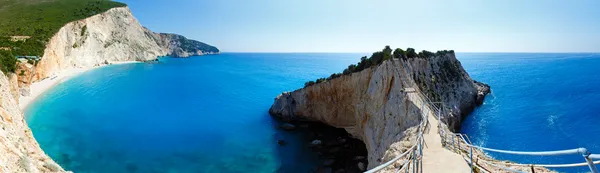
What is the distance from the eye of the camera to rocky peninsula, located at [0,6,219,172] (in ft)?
38.9

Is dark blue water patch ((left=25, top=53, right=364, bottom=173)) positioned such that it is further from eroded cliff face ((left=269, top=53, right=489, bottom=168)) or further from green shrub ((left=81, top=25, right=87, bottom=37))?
green shrub ((left=81, top=25, right=87, bottom=37))

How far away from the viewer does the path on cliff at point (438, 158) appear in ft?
37.0

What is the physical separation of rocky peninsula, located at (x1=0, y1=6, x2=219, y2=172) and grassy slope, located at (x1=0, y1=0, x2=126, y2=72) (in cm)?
196

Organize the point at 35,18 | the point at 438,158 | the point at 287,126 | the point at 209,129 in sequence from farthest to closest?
the point at 35,18 → the point at 287,126 → the point at 209,129 → the point at 438,158

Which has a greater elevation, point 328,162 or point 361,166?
point 361,166

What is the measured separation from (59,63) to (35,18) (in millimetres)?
22327

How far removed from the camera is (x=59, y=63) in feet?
208

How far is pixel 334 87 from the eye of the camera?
32.1 m

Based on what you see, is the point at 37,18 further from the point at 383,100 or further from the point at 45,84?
the point at 383,100

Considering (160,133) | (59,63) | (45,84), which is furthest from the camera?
(59,63)

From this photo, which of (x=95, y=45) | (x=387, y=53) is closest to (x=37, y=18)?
(x=95, y=45)

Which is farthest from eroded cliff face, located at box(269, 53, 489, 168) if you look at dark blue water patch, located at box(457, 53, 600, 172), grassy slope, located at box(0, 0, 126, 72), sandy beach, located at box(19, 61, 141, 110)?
grassy slope, located at box(0, 0, 126, 72)

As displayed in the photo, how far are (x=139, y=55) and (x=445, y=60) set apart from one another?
120 m

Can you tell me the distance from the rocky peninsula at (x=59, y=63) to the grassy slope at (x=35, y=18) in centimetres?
196
